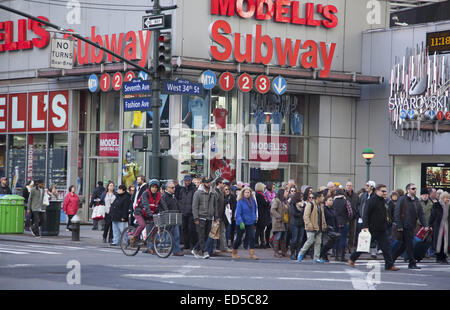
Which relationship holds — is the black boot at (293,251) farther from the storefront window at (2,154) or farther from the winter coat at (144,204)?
the storefront window at (2,154)

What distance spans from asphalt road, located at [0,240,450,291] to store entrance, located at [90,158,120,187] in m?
12.7

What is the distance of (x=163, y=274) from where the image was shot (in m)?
15.8

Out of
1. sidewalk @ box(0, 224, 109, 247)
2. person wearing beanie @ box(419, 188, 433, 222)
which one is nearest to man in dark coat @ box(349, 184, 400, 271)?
person wearing beanie @ box(419, 188, 433, 222)

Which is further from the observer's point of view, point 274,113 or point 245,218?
point 274,113

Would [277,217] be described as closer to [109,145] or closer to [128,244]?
[128,244]

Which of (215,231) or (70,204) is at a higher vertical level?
(70,204)

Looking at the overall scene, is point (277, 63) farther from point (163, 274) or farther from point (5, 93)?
point (163, 274)

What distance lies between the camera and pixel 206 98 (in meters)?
32.6

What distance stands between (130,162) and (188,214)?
439 inches

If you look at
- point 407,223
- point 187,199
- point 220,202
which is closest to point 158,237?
point 187,199

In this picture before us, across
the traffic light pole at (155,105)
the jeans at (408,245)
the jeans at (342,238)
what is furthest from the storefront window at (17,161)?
the jeans at (408,245)
